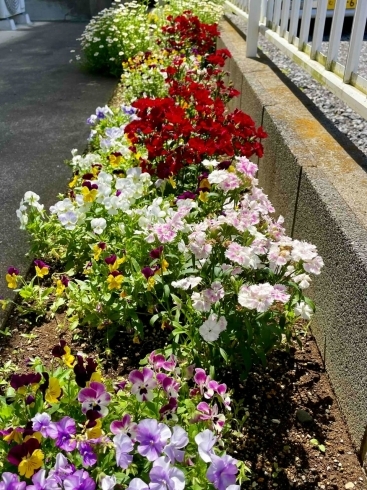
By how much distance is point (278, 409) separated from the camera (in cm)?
204

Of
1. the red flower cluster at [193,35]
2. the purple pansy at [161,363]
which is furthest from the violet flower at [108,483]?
the red flower cluster at [193,35]

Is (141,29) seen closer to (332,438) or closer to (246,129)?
(246,129)

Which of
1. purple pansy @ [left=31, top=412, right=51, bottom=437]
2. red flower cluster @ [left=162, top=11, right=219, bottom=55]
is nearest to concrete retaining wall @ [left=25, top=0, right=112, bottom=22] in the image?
red flower cluster @ [left=162, top=11, right=219, bottom=55]

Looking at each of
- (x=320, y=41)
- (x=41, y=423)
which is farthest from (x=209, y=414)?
(x=320, y=41)

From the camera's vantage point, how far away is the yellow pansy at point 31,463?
4.24 feet

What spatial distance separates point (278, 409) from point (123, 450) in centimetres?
87

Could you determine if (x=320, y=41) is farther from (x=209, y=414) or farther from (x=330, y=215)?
(x=209, y=414)

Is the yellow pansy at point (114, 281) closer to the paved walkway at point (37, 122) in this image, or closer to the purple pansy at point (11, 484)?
the paved walkway at point (37, 122)

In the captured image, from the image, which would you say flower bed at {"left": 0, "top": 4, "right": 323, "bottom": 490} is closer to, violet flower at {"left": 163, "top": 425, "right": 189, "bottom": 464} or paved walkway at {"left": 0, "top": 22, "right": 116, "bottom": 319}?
violet flower at {"left": 163, "top": 425, "right": 189, "bottom": 464}

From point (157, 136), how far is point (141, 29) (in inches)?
189

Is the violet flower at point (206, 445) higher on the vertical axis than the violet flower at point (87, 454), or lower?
higher

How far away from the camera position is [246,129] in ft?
9.35

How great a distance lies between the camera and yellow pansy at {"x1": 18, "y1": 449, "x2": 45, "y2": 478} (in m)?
1.29

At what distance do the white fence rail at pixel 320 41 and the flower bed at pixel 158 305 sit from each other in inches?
22.4
